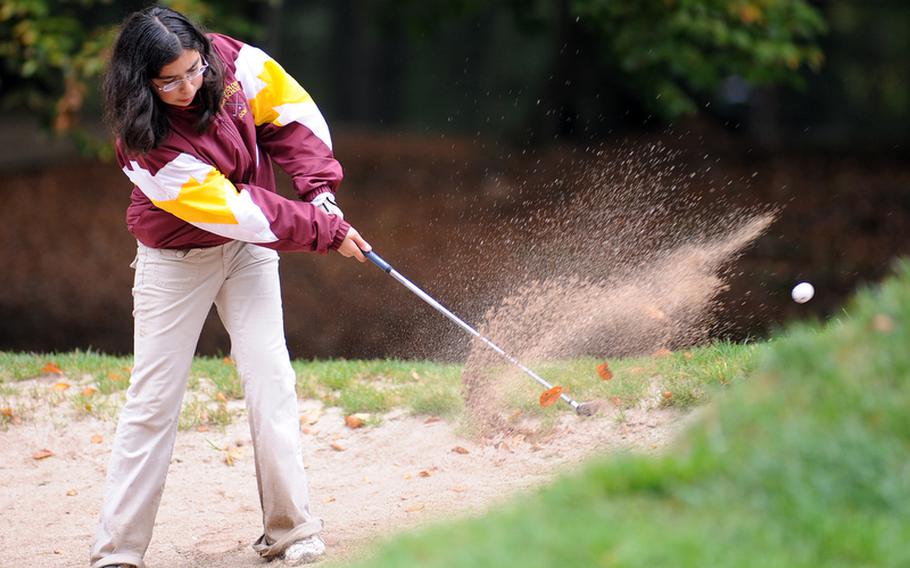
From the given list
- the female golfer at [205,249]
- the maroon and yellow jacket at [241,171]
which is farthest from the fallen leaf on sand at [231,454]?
the maroon and yellow jacket at [241,171]

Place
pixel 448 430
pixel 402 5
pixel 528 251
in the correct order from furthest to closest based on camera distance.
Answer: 1. pixel 402 5
2. pixel 528 251
3. pixel 448 430

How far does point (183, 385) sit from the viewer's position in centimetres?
441

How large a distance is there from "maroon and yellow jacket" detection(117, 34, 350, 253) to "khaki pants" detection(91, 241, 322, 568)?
0.14 m

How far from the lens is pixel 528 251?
9.20 m

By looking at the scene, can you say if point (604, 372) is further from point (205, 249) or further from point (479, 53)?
point (479, 53)

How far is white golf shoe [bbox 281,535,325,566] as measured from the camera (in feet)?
14.4

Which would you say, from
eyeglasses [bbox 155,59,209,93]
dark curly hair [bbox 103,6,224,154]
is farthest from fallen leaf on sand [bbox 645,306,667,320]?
eyeglasses [bbox 155,59,209,93]

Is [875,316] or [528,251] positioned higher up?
[875,316]

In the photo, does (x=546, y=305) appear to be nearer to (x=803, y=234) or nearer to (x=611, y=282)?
(x=611, y=282)

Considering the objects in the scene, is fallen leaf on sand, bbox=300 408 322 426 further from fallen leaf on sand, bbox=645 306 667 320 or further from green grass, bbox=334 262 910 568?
green grass, bbox=334 262 910 568

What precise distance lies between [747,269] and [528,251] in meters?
5.05

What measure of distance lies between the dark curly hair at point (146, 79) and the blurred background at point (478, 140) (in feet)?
10.3

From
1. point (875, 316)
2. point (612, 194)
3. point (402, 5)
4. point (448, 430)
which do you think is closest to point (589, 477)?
point (875, 316)

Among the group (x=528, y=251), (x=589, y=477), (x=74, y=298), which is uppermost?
(x=589, y=477)
